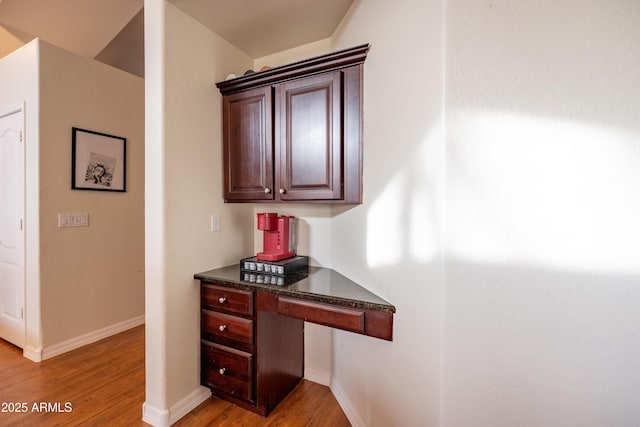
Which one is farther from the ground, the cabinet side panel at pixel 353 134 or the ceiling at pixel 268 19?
the ceiling at pixel 268 19

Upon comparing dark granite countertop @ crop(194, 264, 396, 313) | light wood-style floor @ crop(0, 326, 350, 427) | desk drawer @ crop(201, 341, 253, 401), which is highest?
dark granite countertop @ crop(194, 264, 396, 313)

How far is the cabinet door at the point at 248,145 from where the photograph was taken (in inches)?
71.6

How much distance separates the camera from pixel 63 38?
288cm

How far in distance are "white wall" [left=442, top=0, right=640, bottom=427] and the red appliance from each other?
4.10 feet

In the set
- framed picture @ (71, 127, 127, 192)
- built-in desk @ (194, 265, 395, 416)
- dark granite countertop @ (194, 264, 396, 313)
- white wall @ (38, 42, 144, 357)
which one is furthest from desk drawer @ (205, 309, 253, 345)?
framed picture @ (71, 127, 127, 192)

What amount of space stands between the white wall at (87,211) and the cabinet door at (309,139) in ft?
6.91

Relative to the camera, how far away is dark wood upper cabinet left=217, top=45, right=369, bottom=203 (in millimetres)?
1541

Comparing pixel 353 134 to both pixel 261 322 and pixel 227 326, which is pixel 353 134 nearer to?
pixel 261 322

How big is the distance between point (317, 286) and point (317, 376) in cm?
98

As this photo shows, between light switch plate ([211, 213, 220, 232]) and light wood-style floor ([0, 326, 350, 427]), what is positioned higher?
light switch plate ([211, 213, 220, 232])

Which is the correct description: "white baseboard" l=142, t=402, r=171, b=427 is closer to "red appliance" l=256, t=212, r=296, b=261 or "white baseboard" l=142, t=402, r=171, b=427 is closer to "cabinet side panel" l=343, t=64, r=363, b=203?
"red appliance" l=256, t=212, r=296, b=261

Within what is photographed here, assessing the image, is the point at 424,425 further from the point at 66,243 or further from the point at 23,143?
the point at 23,143

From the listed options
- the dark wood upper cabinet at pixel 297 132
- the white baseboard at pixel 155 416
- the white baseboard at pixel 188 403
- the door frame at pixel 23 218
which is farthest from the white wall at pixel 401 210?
the door frame at pixel 23 218

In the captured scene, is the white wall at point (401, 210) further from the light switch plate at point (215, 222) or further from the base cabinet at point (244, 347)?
the light switch plate at point (215, 222)
